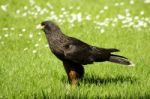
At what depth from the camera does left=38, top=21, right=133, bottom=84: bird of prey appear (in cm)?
841

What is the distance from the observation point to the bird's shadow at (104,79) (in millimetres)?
8779

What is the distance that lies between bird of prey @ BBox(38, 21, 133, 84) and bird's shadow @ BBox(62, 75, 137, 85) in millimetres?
328

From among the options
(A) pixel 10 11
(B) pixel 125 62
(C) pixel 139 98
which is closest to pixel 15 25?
(A) pixel 10 11

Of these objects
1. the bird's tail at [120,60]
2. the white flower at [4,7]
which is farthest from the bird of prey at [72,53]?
the white flower at [4,7]

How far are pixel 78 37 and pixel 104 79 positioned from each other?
190 inches

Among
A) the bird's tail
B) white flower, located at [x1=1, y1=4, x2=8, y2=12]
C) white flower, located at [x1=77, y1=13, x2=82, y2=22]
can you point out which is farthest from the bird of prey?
white flower, located at [x1=1, y1=4, x2=8, y2=12]

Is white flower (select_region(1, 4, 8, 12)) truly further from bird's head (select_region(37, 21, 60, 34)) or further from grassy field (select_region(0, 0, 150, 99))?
bird's head (select_region(37, 21, 60, 34))

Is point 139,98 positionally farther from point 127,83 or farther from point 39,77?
point 39,77

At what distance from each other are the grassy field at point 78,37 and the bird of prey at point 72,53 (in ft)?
0.99

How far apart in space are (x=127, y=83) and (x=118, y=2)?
10016mm

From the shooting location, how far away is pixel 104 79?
29.7 feet

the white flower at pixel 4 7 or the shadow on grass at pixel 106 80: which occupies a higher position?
the white flower at pixel 4 7

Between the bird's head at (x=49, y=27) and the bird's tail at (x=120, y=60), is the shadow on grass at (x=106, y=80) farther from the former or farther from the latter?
the bird's head at (x=49, y=27)

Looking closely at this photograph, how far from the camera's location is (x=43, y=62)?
415 inches
